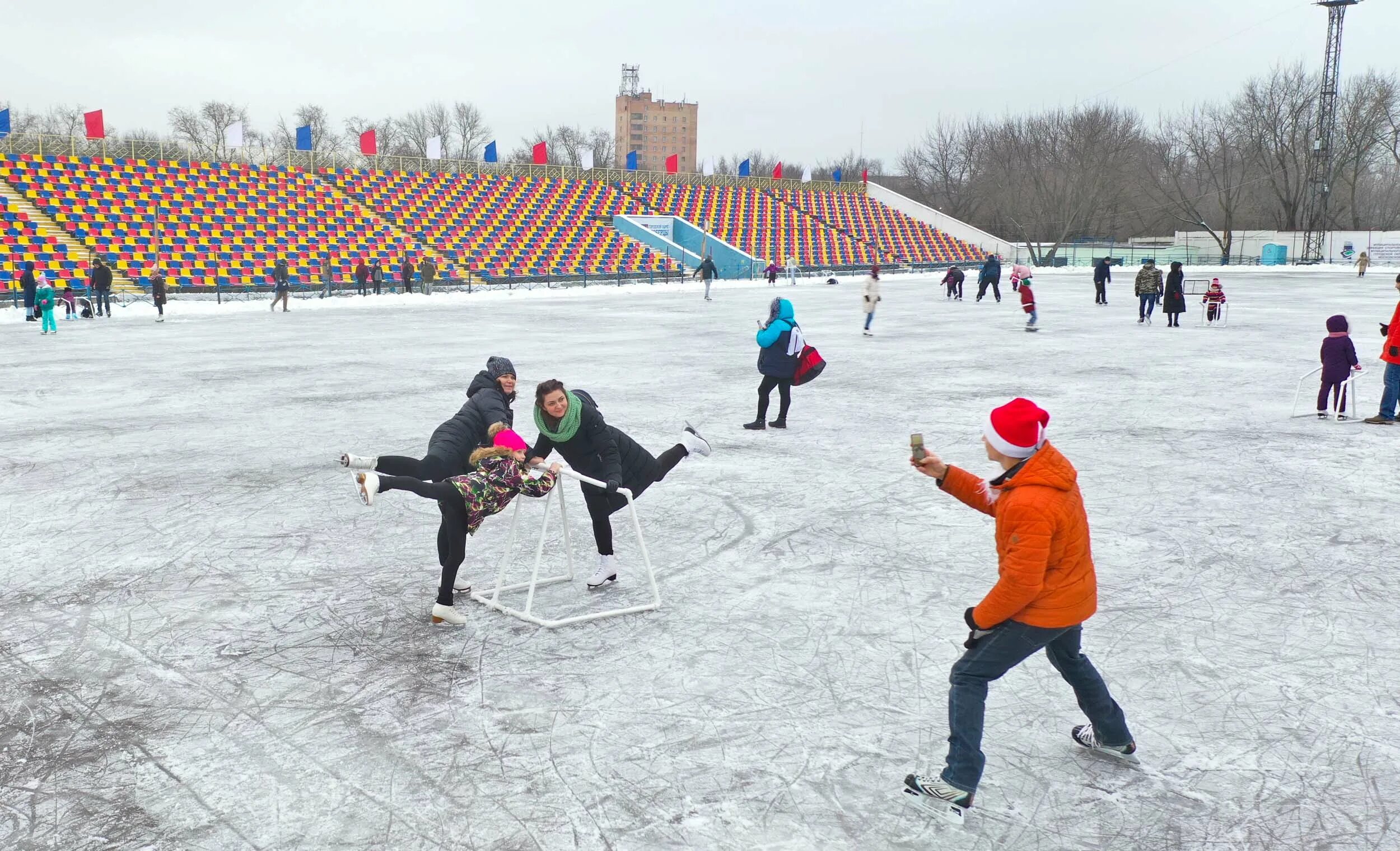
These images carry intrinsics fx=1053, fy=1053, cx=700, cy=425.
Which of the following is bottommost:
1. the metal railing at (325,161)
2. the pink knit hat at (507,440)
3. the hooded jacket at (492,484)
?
the hooded jacket at (492,484)

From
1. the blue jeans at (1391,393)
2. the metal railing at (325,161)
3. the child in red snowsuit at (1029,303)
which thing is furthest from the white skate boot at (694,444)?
the metal railing at (325,161)

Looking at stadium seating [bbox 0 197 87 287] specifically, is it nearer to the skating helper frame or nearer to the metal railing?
the metal railing

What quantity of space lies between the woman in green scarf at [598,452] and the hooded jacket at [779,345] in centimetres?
418

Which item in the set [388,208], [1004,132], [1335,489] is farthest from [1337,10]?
[1335,489]

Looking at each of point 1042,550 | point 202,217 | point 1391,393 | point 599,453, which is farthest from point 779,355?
point 202,217

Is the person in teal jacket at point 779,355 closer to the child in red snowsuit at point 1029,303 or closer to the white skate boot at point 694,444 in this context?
the white skate boot at point 694,444

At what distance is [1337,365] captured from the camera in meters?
10.5

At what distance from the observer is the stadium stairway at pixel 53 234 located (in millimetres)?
29844

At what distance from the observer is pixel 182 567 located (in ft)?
20.1

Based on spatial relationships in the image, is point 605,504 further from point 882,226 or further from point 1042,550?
point 882,226

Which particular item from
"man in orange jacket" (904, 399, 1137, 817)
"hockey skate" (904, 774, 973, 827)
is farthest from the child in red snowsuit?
"hockey skate" (904, 774, 973, 827)

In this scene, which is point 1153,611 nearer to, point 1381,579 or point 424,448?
point 1381,579

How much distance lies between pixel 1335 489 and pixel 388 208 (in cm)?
3962

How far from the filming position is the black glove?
3408 mm
